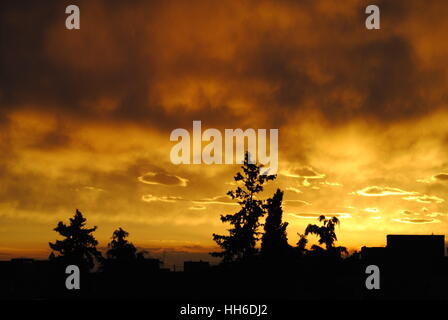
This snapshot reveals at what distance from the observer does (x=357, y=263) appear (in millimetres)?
55406

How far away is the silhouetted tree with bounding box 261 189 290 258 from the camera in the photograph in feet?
168

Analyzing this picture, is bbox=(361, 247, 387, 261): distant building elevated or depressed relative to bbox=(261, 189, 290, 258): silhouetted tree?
depressed

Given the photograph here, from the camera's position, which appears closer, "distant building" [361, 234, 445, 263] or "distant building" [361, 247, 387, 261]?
"distant building" [361, 234, 445, 263]

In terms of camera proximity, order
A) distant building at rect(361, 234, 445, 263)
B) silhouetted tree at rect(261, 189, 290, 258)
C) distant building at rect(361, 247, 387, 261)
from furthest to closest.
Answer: distant building at rect(361, 247, 387, 261) → distant building at rect(361, 234, 445, 263) → silhouetted tree at rect(261, 189, 290, 258)

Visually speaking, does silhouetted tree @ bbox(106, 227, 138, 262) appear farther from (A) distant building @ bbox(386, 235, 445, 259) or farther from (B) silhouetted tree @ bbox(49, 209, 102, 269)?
(A) distant building @ bbox(386, 235, 445, 259)

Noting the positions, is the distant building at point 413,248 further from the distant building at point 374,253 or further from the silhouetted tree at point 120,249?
the silhouetted tree at point 120,249

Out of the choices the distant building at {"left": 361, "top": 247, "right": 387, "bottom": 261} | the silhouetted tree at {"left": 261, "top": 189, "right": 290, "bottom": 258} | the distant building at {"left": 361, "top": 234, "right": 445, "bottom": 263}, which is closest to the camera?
the silhouetted tree at {"left": 261, "top": 189, "right": 290, "bottom": 258}

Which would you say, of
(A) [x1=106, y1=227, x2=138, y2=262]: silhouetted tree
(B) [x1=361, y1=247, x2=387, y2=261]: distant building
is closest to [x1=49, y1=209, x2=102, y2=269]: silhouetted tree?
(A) [x1=106, y1=227, x2=138, y2=262]: silhouetted tree

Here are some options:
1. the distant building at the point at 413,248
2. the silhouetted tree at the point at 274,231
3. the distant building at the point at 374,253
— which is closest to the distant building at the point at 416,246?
the distant building at the point at 413,248
